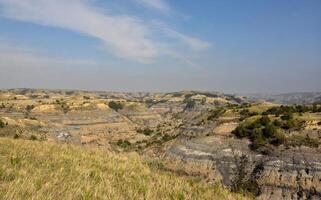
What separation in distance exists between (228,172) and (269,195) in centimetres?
799

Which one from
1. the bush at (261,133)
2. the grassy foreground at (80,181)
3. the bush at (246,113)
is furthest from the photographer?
the bush at (246,113)

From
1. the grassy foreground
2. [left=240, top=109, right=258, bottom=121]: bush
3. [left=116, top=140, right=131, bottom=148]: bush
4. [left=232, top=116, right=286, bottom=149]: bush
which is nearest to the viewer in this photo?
the grassy foreground

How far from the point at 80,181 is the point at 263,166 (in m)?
48.1

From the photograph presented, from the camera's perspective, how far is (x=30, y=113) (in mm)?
131625

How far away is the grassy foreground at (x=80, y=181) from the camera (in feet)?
20.5

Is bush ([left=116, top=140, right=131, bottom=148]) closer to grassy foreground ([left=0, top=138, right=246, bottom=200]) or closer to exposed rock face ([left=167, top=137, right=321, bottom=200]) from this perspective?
exposed rock face ([left=167, top=137, right=321, bottom=200])

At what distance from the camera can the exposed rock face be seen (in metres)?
46.8

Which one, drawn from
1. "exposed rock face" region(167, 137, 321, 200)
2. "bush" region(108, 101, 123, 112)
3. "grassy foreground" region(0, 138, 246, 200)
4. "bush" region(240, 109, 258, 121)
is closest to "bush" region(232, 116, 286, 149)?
"exposed rock face" region(167, 137, 321, 200)

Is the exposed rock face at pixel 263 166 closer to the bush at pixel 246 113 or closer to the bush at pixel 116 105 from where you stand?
the bush at pixel 246 113

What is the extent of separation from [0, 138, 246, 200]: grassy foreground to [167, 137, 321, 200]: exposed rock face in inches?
1238

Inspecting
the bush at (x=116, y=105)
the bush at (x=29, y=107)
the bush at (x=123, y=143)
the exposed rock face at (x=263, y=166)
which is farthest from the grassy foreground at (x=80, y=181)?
the bush at (x=116, y=105)

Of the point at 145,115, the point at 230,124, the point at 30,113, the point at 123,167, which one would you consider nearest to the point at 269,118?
the point at 230,124

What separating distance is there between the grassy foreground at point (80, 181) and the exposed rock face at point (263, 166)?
31.4 meters

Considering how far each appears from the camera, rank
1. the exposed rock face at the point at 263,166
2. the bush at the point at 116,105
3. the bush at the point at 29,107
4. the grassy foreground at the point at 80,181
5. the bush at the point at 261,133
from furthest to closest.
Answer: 1. the bush at the point at 116,105
2. the bush at the point at 29,107
3. the bush at the point at 261,133
4. the exposed rock face at the point at 263,166
5. the grassy foreground at the point at 80,181
